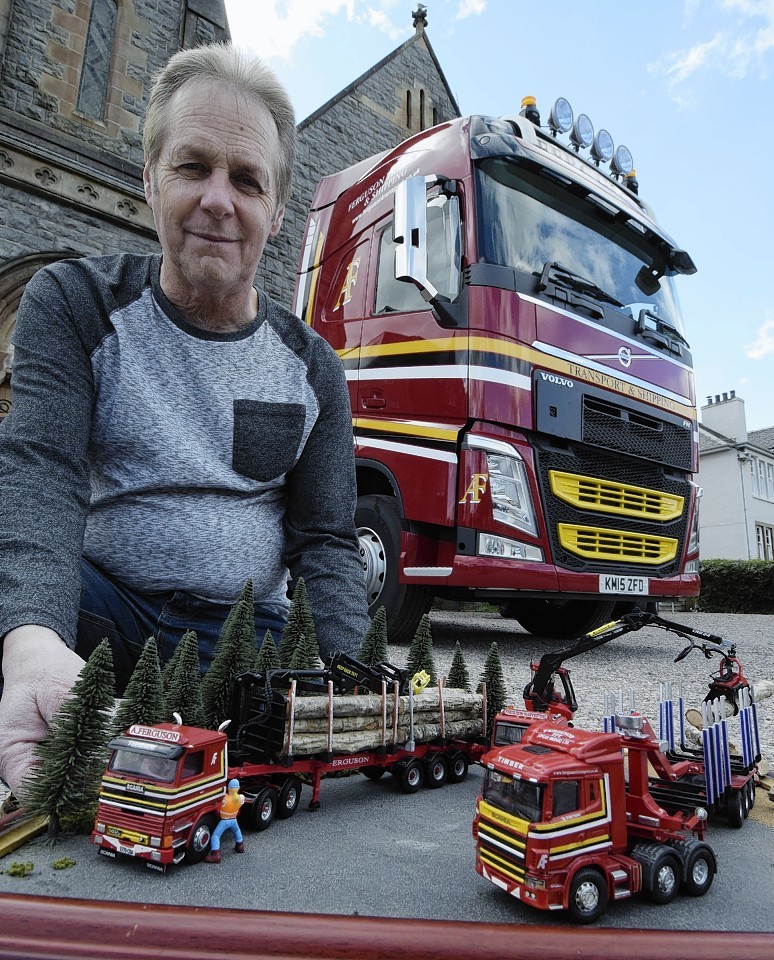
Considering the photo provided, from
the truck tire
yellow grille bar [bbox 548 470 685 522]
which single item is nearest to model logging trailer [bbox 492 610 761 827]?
yellow grille bar [bbox 548 470 685 522]

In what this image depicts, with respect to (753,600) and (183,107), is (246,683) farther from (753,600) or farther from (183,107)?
(753,600)

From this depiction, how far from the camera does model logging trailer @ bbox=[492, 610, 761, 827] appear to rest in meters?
1.49

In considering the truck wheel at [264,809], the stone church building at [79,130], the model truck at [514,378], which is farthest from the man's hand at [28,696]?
the stone church building at [79,130]

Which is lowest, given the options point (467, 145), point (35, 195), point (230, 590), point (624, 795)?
point (624, 795)

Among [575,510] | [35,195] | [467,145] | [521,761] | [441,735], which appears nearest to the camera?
[521,761]

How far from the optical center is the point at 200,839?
114 cm

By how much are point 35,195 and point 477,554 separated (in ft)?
32.1

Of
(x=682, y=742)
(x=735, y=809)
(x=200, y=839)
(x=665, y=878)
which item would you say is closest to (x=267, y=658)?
(x=200, y=839)

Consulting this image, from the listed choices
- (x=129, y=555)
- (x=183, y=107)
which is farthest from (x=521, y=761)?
(x=183, y=107)

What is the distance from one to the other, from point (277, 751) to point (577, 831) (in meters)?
0.56

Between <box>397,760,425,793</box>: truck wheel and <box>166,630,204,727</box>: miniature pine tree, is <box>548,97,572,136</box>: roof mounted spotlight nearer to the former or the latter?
<box>397,760,425,793</box>: truck wheel

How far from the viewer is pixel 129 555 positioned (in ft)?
6.12

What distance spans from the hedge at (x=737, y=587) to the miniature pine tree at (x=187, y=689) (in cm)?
1686

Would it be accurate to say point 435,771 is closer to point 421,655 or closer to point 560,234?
point 421,655
